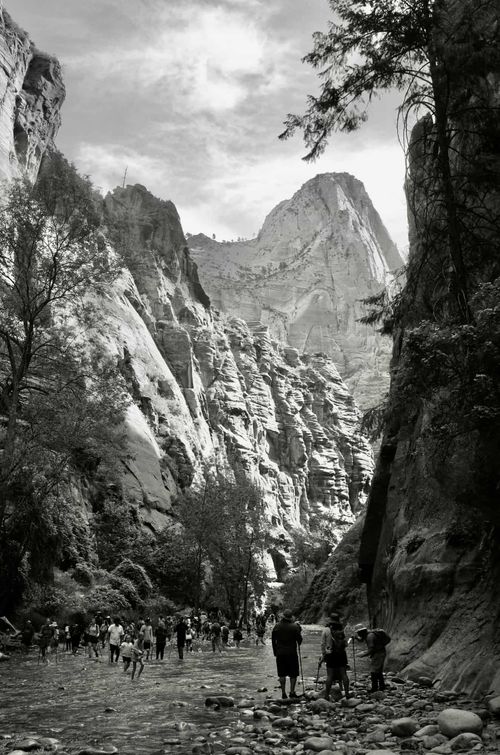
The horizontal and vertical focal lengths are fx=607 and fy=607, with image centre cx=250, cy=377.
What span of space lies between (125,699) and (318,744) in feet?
20.5

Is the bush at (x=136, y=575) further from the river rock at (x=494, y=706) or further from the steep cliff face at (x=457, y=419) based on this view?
the river rock at (x=494, y=706)

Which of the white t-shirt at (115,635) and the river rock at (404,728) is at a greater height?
the river rock at (404,728)

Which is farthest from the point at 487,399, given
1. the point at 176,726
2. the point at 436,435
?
the point at 176,726

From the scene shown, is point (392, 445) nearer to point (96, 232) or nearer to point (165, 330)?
point (96, 232)

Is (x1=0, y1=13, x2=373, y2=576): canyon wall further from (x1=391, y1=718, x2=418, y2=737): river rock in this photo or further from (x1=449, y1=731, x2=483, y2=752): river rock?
(x1=449, y1=731, x2=483, y2=752): river rock

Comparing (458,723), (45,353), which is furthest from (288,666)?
(45,353)

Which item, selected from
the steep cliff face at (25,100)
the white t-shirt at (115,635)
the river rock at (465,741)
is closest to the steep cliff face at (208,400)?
the steep cliff face at (25,100)

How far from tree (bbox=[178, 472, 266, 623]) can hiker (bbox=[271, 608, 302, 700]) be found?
33.7 m

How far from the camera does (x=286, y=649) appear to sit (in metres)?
11.9

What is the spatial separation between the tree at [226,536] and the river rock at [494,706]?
38.1 m

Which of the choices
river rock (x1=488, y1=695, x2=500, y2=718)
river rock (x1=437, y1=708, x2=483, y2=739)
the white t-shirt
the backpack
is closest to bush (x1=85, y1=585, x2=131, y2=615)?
the white t-shirt

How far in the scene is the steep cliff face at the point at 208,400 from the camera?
67.2m

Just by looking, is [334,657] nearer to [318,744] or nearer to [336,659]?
[336,659]

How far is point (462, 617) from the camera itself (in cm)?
1270
